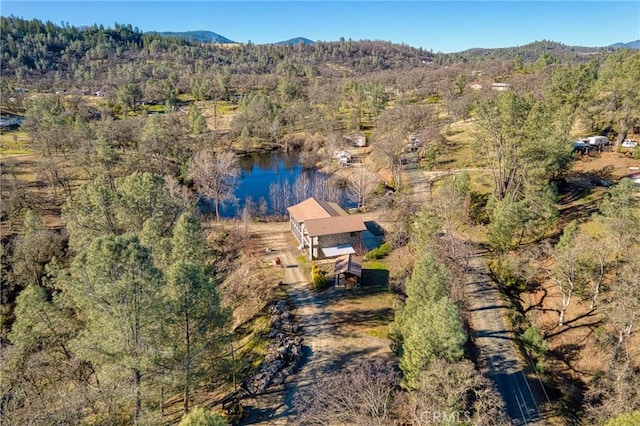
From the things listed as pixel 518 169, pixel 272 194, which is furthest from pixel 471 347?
pixel 272 194

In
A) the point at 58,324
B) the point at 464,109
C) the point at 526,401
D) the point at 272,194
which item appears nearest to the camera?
the point at 526,401

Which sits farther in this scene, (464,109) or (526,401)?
(464,109)

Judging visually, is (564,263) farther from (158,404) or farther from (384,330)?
(158,404)

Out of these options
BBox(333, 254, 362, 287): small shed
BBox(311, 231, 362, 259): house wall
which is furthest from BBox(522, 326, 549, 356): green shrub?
BBox(311, 231, 362, 259): house wall

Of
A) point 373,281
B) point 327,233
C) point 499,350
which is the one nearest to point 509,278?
point 499,350

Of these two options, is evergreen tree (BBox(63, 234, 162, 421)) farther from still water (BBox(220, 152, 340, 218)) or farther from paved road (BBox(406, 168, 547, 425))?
still water (BBox(220, 152, 340, 218))

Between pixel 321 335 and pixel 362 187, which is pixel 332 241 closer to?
pixel 321 335

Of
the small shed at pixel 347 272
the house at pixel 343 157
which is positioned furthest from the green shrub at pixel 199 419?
the house at pixel 343 157

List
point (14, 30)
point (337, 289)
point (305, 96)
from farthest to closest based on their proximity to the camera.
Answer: point (14, 30)
point (305, 96)
point (337, 289)
